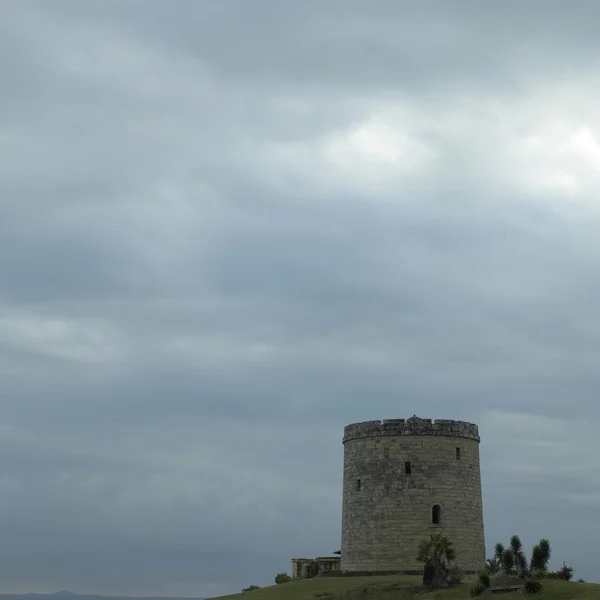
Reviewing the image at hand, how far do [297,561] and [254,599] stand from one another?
324 inches

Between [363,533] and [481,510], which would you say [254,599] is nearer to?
[363,533]

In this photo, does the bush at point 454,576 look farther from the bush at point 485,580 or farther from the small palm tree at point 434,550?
the bush at point 485,580

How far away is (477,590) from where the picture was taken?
116ft

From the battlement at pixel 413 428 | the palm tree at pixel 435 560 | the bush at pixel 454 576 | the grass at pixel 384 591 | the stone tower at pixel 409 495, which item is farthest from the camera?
the battlement at pixel 413 428

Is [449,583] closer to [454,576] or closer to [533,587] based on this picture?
[454,576]

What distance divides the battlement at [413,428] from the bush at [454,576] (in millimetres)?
6843

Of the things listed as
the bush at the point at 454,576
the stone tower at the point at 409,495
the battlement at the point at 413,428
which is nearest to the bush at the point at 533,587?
the bush at the point at 454,576

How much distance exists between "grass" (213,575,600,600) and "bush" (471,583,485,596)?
0.37 m

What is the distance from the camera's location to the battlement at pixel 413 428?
45281 mm

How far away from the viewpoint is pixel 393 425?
149 feet

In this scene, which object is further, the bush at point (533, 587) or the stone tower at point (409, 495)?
the stone tower at point (409, 495)

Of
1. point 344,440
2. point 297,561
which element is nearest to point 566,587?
point 344,440

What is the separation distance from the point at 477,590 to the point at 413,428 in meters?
10.9

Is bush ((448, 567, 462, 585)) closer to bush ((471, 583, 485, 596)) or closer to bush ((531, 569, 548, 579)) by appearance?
bush ((471, 583, 485, 596))
